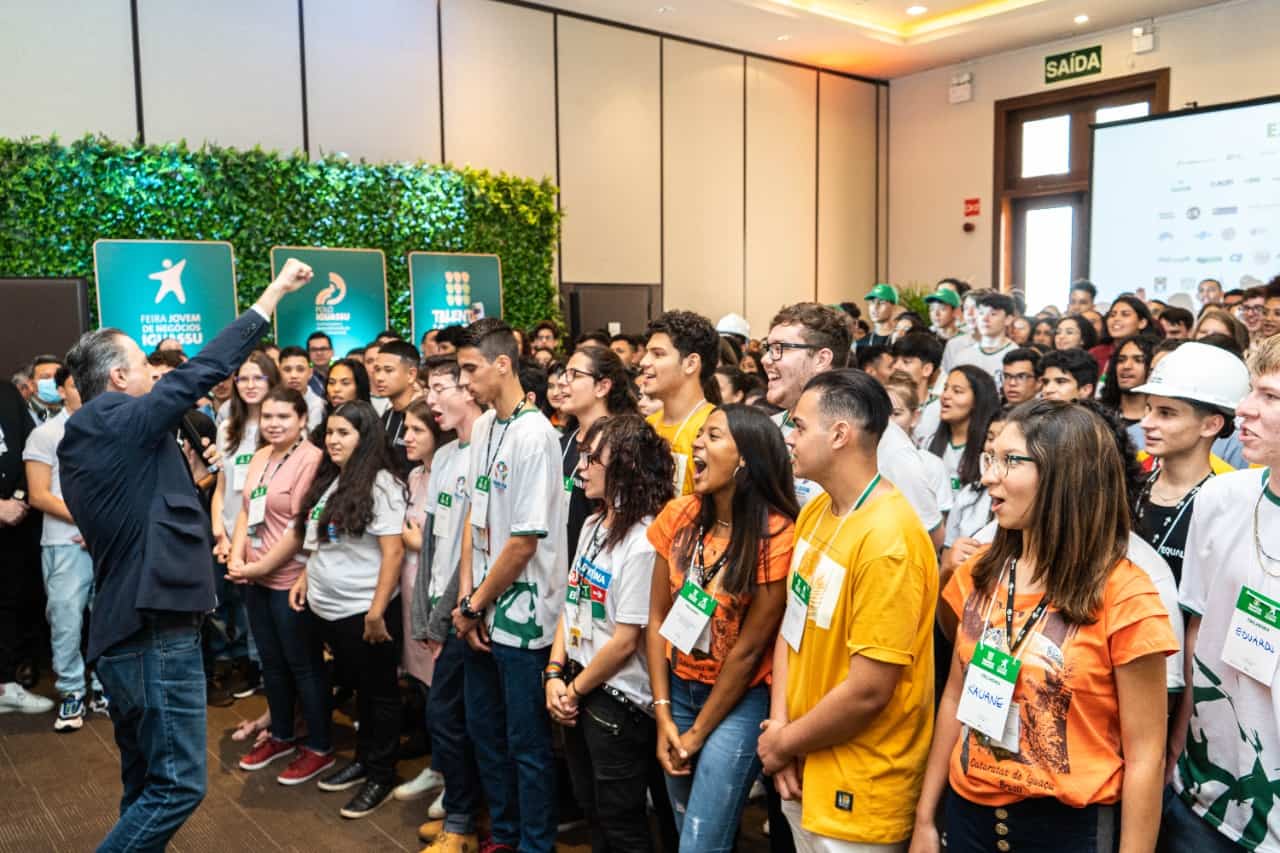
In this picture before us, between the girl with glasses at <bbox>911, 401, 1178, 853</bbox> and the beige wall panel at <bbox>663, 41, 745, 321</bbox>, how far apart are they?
906 centimetres

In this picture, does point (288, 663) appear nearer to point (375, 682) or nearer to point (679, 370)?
point (375, 682)

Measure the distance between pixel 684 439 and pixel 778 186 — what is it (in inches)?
363

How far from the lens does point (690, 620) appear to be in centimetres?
216

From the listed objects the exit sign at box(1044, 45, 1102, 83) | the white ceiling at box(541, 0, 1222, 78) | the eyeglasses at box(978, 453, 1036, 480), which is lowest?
the eyeglasses at box(978, 453, 1036, 480)

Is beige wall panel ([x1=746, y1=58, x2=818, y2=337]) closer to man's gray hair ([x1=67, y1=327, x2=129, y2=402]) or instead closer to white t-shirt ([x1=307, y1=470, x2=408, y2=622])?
white t-shirt ([x1=307, y1=470, x2=408, y2=622])

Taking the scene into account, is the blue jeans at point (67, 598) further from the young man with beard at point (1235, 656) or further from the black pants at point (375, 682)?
the young man with beard at point (1235, 656)

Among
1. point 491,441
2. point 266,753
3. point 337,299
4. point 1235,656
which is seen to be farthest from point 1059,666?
point 337,299

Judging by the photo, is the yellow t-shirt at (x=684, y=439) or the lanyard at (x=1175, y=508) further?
the yellow t-shirt at (x=684, y=439)

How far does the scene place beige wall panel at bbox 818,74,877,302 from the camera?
12.0m

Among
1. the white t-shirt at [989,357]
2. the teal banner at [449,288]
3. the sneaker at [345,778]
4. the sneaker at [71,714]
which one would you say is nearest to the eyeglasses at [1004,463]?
the sneaker at [345,778]

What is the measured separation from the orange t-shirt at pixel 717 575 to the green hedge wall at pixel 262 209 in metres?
6.11

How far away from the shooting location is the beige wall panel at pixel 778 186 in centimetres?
1129

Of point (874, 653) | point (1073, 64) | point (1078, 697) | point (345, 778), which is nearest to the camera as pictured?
point (1078, 697)

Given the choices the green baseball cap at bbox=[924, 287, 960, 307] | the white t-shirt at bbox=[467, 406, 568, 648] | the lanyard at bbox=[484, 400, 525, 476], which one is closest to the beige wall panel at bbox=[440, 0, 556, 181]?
the green baseball cap at bbox=[924, 287, 960, 307]
